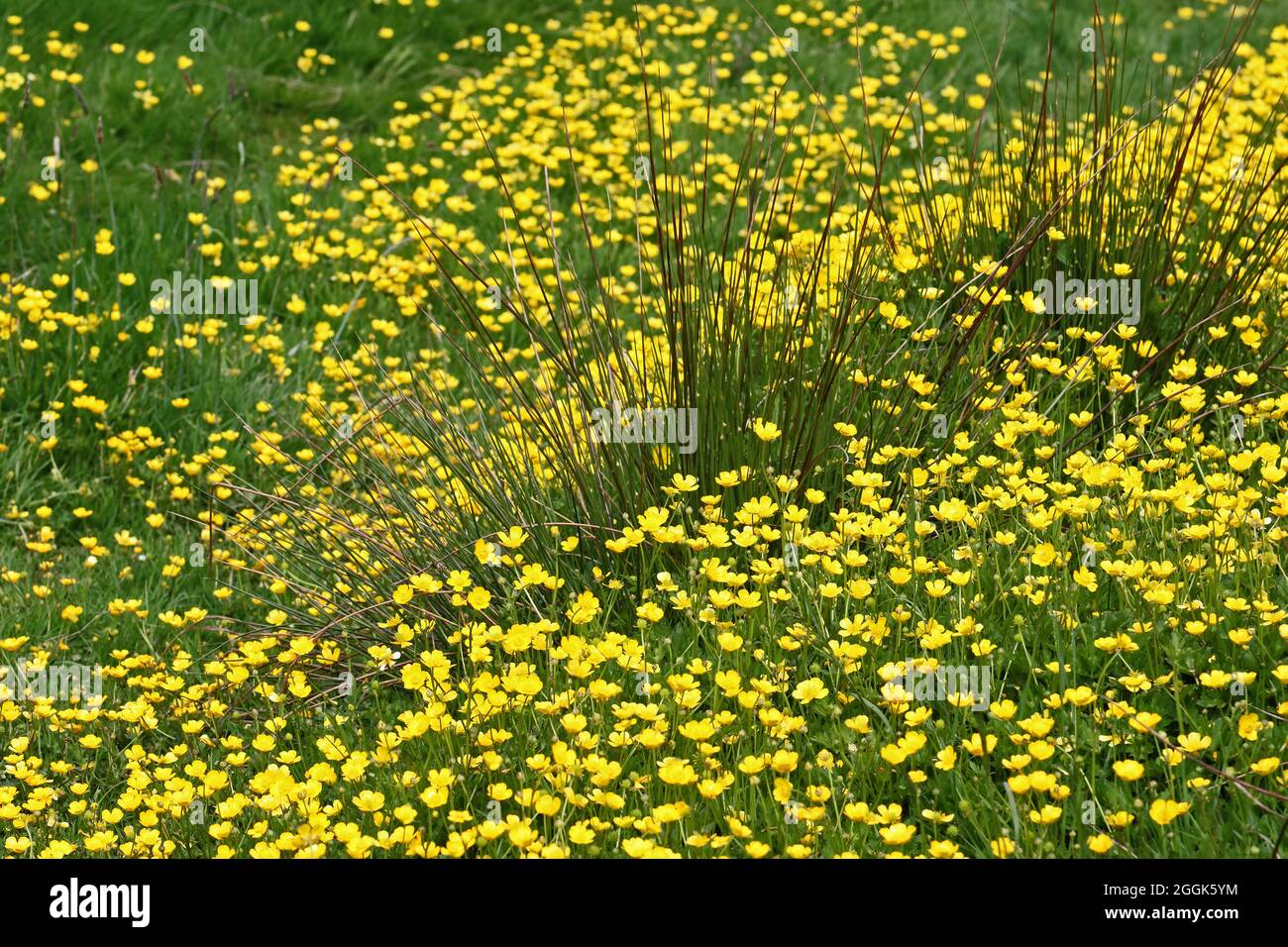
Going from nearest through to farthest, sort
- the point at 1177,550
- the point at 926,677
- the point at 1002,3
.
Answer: the point at 926,677
the point at 1177,550
the point at 1002,3

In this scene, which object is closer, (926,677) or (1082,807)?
(1082,807)

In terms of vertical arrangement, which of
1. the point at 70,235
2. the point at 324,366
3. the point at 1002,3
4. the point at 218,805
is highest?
the point at 1002,3

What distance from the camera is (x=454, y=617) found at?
4219 mm

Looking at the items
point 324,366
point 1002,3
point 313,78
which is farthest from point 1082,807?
point 1002,3

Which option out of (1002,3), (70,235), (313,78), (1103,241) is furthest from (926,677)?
(1002,3)

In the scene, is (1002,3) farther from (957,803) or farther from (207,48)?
(957,803)

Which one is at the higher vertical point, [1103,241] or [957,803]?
[1103,241]

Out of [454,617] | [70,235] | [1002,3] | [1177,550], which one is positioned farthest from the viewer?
[1002,3]

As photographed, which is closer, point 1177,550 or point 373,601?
point 1177,550

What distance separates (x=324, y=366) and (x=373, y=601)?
1858 millimetres

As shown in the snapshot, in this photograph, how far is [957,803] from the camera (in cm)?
311

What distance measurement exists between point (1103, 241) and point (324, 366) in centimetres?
301

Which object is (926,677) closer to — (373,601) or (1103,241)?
(373,601)

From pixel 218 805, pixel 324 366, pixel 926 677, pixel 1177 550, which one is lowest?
pixel 218 805
